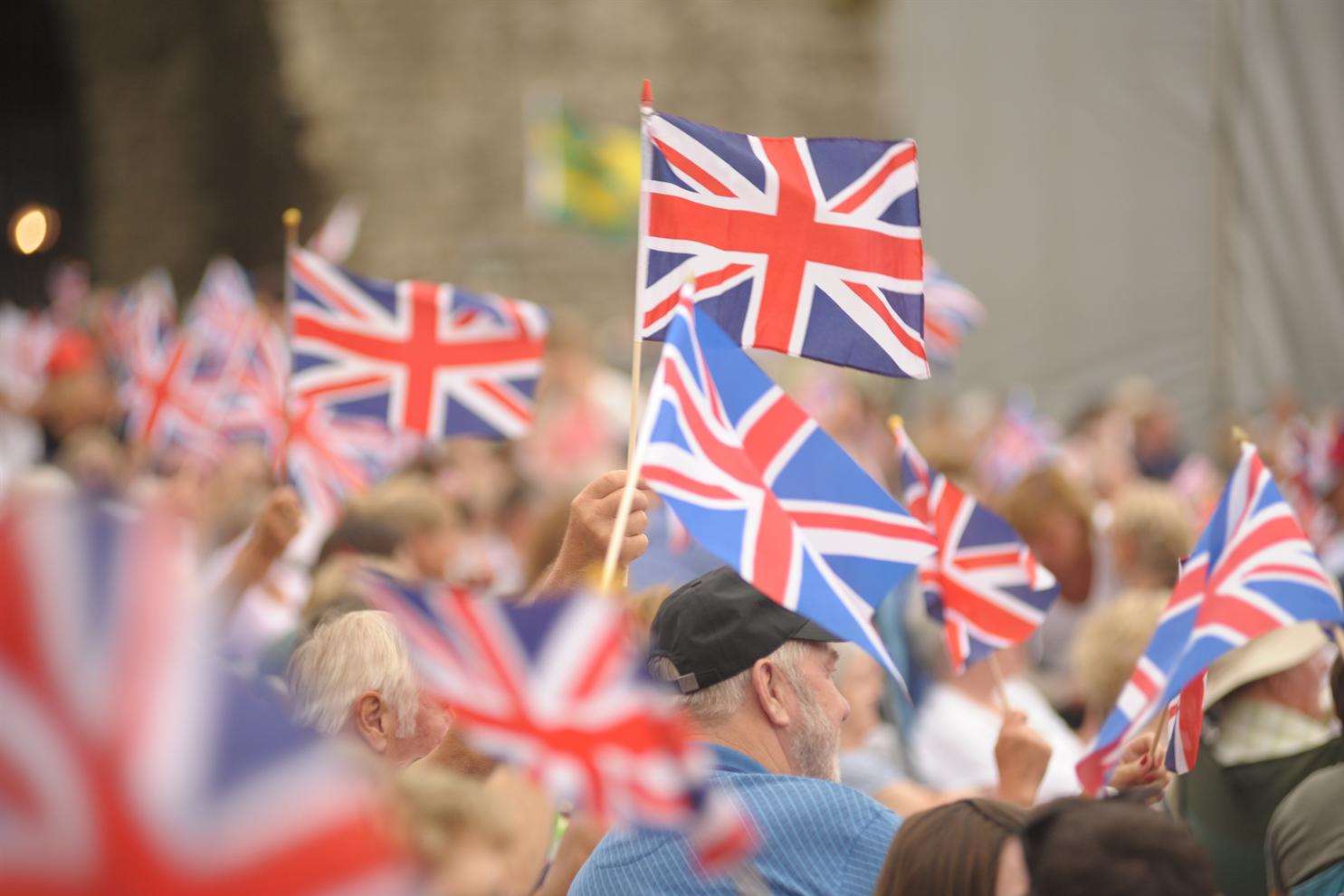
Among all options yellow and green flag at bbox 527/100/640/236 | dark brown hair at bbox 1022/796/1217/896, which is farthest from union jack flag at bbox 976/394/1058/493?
yellow and green flag at bbox 527/100/640/236

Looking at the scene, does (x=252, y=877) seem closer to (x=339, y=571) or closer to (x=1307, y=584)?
(x=1307, y=584)

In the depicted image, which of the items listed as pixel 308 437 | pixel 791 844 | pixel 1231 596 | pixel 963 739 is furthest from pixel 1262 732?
pixel 308 437

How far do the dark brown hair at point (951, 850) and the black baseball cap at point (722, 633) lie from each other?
464 millimetres

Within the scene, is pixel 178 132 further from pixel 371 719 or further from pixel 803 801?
pixel 803 801

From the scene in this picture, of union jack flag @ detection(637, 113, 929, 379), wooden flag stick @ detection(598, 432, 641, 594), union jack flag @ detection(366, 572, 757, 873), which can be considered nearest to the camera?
union jack flag @ detection(366, 572, 757, 873)

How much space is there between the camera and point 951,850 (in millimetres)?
2133

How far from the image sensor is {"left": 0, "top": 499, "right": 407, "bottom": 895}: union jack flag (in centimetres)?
137

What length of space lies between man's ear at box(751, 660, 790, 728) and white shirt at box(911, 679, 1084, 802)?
1.91 meters

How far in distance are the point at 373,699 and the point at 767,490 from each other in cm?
80

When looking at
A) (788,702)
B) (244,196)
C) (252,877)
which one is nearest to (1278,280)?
(788,702)

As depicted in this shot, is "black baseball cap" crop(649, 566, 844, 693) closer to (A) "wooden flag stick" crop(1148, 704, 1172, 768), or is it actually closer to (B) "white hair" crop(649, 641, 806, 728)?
(B) "white hair" crop(649, 641, 806, 728)

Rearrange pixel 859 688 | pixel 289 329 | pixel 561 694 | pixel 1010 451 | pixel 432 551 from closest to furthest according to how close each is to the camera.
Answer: pixel 561 694, pixel 859 688, pixel 432 551, pixel 289 329, pixel 1010 451

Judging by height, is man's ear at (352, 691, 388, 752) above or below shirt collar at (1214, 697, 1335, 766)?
above

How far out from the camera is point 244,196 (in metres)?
20.4
